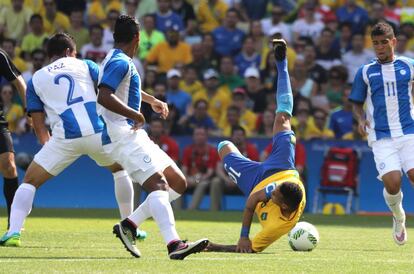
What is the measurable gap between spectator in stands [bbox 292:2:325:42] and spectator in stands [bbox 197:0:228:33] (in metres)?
1.94

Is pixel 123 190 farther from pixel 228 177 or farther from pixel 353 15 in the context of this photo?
pixel 353 15

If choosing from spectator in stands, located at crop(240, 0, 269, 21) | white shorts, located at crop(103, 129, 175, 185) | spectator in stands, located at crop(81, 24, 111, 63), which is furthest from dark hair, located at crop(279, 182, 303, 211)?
spectator in stands, located at crop(240, 0, 269, 21)

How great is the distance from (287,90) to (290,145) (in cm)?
81

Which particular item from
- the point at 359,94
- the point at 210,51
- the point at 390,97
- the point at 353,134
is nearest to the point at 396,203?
the point at 390,97

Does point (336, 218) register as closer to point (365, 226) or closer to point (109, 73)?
point (365, 226)

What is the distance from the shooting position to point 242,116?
21.8 meters

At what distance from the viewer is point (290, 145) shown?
11.6m

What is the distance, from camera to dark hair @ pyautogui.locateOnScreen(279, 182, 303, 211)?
10539mm

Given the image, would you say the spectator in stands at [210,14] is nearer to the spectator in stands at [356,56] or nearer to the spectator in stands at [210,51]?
the spectator in stands at [210,51]

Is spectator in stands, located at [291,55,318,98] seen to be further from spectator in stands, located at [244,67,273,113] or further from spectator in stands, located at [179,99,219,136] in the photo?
spectator in stands, located at [179,99,219,136]

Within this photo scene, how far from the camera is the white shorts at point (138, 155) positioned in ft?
32.0

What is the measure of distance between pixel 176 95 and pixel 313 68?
2.87m

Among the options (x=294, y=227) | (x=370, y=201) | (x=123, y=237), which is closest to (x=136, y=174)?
(x=123, y=237)

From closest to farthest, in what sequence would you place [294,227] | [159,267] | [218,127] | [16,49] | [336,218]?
[159,267] → [294,227] → [336,218] → [218,127] → [16,49]
